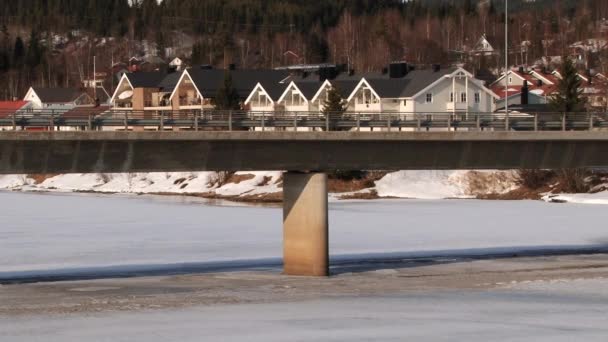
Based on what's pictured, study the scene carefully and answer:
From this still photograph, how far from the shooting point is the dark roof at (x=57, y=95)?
18100cm

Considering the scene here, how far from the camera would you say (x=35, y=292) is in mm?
42188

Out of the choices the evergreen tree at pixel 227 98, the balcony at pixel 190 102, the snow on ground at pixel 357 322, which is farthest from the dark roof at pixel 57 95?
the snow on ground at pixel 357 322

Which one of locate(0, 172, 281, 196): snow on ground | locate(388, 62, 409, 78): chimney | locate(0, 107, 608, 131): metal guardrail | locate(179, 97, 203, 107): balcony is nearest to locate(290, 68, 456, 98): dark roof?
locate(388, 62, 409, 78): chimney

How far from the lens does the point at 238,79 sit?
155250 millimetres

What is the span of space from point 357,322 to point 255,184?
7651 centimetres

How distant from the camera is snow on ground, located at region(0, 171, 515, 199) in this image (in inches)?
4072

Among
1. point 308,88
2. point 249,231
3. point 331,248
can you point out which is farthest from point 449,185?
point 331,248

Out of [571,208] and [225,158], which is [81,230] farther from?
[571,208]

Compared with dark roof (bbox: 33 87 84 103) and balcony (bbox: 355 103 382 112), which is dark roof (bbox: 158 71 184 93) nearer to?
dark roof (bbox: 33 87 84 103)

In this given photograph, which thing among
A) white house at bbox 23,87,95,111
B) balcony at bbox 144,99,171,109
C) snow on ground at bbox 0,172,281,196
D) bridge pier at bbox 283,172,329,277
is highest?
white house at bbox 23,87,95,111

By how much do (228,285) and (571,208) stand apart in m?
48.0

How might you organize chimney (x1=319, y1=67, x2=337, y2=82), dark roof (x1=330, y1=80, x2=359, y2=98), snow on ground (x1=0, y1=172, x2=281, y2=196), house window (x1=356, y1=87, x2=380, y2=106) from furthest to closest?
chimney (x1=319, y1=67, x2=337, y2=82) < dark roof (x1=330, y1=80, x2=359, y2=98) < house window (x1=356, y1=87, x2=380, y2=106) < snow on ground (x1=0, y1=172, x2=281, y2=196)

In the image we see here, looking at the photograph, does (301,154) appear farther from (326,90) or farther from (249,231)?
(326,90)

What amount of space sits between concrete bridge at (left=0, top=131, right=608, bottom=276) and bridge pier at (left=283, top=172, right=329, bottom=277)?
39 mm
